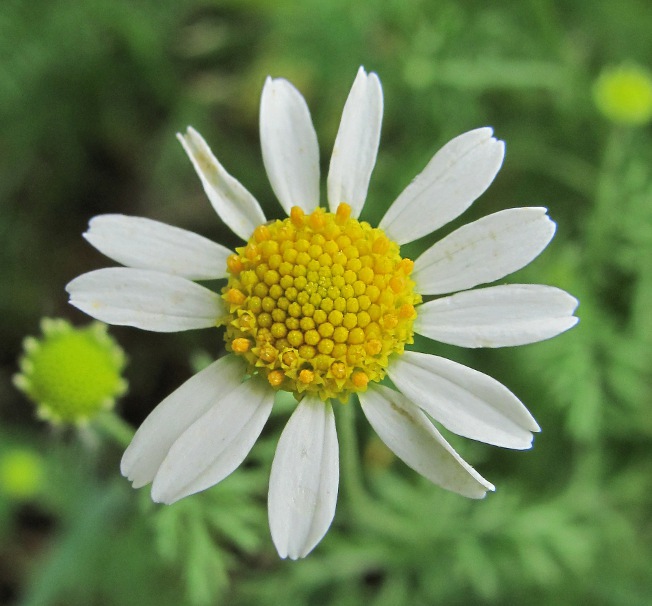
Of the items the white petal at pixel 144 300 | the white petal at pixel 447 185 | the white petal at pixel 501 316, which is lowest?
the white petal at pixel 501 316

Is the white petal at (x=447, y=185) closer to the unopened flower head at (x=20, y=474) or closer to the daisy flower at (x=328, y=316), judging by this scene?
the daisy flower at (x=328, y=316)

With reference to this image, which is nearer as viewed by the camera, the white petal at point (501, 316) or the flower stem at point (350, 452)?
the white petal at point (501, 316)

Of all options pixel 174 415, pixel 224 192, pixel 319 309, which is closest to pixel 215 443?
pixel 174 415

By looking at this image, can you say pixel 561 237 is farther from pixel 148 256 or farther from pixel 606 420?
pixel 148 256

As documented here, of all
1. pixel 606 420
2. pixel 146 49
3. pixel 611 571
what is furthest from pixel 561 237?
pixel 146 49

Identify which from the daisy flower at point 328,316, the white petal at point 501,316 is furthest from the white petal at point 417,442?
the white petal at point 501,316

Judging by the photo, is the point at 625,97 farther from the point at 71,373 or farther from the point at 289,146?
the point at 71,373
